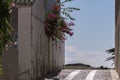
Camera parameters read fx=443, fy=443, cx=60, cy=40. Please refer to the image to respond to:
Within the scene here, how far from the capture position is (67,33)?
74.8 ft

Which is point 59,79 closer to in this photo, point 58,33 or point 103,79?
point 103,79

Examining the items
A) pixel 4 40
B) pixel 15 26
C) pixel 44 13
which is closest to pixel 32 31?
pixel 15 26

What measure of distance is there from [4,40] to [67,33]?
1423 cm

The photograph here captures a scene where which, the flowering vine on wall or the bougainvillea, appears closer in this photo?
the bougainvillea

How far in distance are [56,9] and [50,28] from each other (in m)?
1.49

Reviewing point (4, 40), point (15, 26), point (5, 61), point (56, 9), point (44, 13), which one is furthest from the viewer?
point (56, 9)

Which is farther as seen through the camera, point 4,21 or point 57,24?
point 57,24

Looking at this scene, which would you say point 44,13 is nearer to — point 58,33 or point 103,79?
point 58,33

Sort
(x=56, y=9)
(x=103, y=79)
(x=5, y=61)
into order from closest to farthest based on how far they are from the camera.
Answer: (x=5, y=61)
(x=103, y=79)
(x=56, y=9)

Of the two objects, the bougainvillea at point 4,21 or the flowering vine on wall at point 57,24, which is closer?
the bougainvillea at point 4,21

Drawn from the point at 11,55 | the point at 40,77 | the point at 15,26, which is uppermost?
the point at 15,26

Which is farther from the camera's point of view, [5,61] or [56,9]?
[56,9]

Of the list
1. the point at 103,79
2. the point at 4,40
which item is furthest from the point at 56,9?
the point at 4,40

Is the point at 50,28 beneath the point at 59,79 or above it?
above
